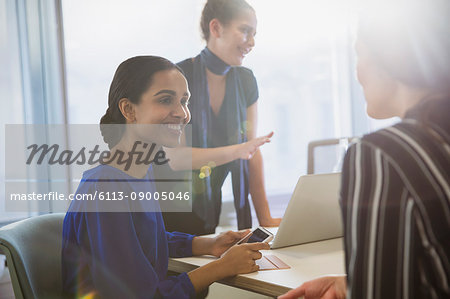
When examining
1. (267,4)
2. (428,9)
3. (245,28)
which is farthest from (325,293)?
(267,4)

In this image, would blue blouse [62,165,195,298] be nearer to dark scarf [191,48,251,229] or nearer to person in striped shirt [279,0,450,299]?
person in striped shirt [279,0,450,299]

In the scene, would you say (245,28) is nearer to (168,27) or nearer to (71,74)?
(168,27)

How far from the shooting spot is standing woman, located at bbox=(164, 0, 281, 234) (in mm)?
2045

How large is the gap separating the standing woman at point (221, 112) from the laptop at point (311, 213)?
0.68 meters

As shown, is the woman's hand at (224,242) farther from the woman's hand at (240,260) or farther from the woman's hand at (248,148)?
the woman's hand at (248,148)

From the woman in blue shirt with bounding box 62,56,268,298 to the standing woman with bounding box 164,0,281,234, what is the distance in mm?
737

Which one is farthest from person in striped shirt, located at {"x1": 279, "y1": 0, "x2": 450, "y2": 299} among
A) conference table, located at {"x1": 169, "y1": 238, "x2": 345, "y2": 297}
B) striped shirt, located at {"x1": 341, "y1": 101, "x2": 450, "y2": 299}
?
conference table, located at {"x1": 169, "y1": 238, "x2": 345, "y2": 297}

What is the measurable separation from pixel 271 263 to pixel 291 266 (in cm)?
5

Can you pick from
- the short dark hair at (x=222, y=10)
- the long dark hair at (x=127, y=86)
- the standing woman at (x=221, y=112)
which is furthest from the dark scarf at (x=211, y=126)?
the long dark hair at (x=127, y=86)

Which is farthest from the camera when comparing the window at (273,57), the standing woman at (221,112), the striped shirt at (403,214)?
the window at (273,57)

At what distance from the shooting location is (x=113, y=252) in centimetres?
93

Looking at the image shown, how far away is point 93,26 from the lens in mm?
2693

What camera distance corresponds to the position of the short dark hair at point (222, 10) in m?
2.11

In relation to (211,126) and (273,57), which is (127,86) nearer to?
(211,126)
